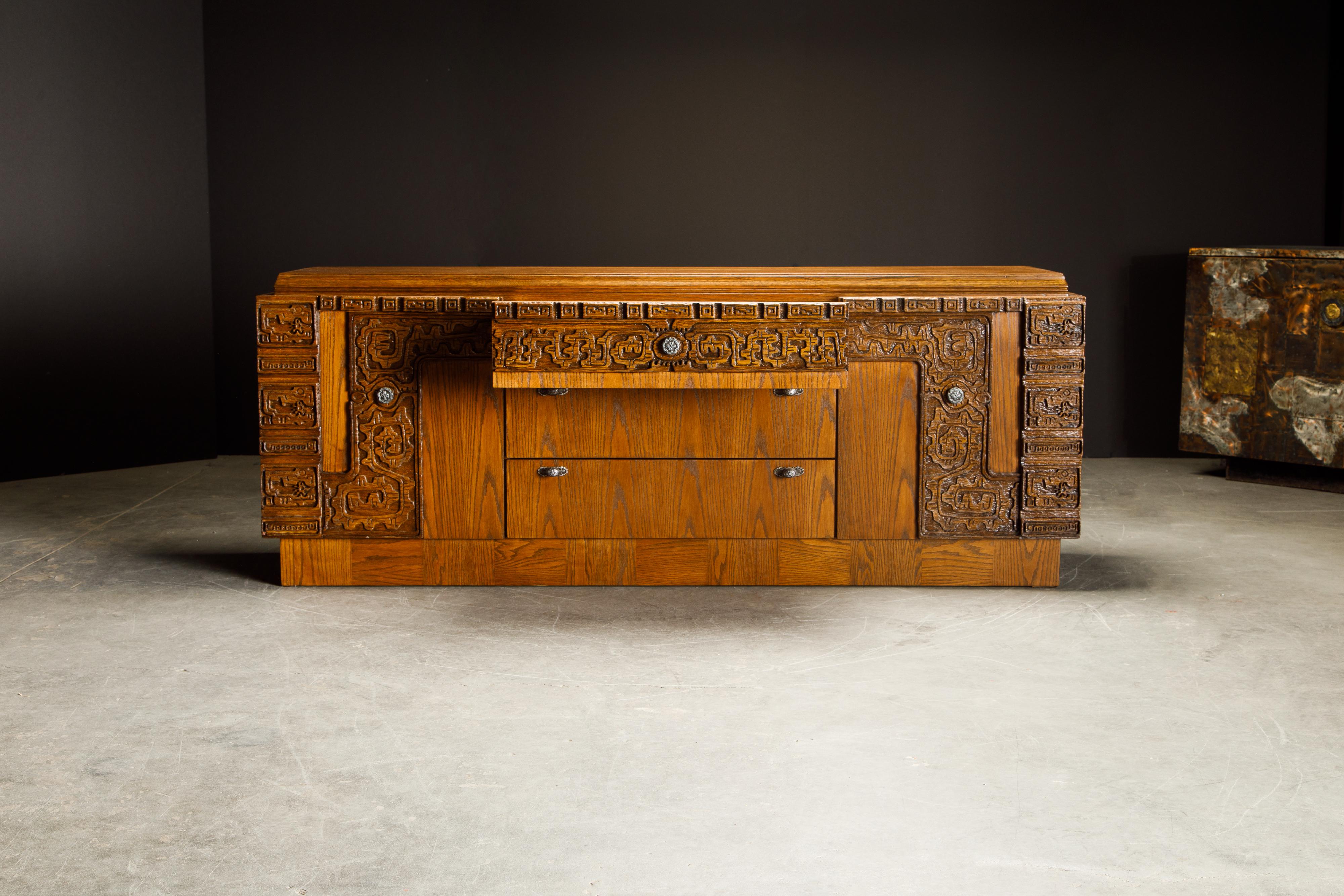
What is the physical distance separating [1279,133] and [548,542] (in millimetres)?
4054

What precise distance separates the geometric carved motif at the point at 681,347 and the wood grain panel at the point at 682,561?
0.55 meters

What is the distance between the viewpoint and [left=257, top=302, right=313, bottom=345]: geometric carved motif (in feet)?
11.0

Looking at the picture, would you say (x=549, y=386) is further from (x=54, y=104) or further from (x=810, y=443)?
(x=54, y=104)

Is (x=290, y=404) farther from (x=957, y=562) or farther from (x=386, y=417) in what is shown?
(x=957, y=562)

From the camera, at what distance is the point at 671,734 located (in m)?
2.41

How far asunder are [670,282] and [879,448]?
2.41ft

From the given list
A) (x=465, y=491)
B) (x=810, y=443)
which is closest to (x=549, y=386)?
(x=465, y=491)

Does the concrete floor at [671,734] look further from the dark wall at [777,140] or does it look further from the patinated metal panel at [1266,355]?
the dark wall at [777,140]

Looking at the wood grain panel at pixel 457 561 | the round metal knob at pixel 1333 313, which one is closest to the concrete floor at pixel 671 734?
the wood grain panel at pixel 457 561

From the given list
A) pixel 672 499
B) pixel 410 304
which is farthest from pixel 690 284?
pixel 410 304

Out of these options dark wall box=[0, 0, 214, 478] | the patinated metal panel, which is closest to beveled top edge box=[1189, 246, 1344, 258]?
the patinated metal panel

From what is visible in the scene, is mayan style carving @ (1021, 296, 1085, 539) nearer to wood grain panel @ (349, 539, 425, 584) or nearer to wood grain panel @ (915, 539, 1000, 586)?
wood grain panel @ (915, 539, 1000, 586)

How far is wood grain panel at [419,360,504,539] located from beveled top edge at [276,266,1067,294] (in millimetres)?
229

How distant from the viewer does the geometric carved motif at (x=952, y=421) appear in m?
3.34
